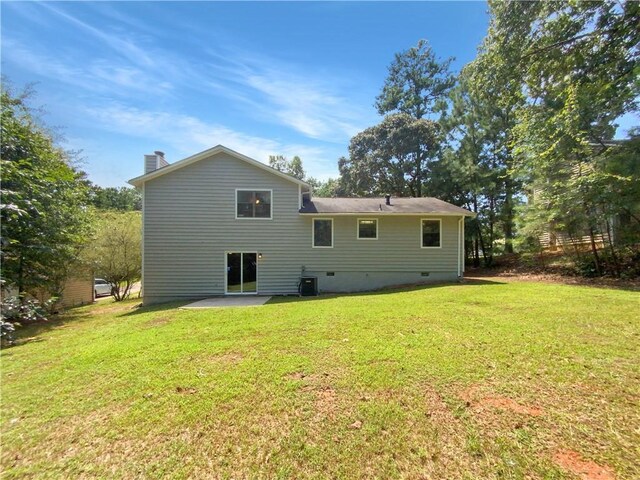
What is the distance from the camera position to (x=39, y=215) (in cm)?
888

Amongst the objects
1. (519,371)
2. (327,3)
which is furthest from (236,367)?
(327,3)

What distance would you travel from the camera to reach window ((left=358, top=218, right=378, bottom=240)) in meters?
12.8

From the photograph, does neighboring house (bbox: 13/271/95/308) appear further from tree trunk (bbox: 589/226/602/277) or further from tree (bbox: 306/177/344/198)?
tree trunk (bbox: 589/226/602/277)

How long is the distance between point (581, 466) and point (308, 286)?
33.7 ft

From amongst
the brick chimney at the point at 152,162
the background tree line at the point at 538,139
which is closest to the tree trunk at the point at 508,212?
the background tree line at the point at 538,139

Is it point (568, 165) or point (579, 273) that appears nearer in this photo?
point (568, 165)

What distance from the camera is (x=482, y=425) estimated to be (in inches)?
110

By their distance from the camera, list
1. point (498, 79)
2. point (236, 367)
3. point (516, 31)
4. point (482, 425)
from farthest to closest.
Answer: point (498, 79) < point (516, 31) < point (236, 367) < point (482, 425)

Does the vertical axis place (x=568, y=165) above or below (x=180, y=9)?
below

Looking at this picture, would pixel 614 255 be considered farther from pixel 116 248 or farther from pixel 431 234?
pixel 116 248

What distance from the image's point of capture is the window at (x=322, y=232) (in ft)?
41.7

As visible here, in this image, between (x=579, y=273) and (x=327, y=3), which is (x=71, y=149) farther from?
(x=579, y=273)

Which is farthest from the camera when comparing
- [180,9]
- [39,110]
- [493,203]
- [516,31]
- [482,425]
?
[493,203]

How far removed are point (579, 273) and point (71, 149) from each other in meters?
23.2
